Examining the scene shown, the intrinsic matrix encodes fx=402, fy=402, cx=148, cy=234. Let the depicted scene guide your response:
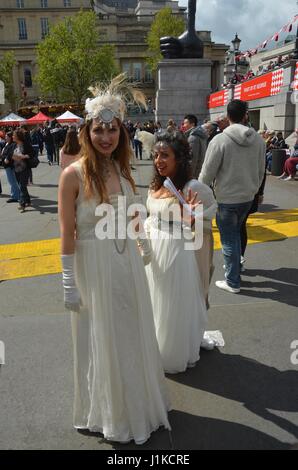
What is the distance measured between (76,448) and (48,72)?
52.7 meters

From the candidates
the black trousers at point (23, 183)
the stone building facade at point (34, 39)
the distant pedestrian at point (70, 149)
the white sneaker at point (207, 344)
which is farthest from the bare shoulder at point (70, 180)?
Answer: the stone building facade at point (34, 39)

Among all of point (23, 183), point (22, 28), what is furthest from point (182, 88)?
point (22, 28)

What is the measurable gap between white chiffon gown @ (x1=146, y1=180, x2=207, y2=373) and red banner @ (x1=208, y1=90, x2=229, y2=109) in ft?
54.4

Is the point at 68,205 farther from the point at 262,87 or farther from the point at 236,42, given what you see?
the point at 236,42

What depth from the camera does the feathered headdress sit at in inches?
92.5

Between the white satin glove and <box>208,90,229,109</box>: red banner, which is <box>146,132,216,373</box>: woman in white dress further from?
<box>208,90,229,109</box>: red banner

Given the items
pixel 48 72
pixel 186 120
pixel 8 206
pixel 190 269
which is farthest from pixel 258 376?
pixel 48 72

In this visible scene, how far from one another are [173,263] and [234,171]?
5.93 ft

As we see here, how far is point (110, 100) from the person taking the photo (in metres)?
2.41

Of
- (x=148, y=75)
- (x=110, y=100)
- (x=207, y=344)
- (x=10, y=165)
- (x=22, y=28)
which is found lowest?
(x=207, y=344)

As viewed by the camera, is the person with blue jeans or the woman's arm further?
the person with blue jeans

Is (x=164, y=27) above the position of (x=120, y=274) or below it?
above

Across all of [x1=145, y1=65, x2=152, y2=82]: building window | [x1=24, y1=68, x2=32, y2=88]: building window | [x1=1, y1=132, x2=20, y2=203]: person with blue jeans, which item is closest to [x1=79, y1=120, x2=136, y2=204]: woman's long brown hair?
[x1=1, y1=132, x2=20, y2=203]: person with blue jeans
